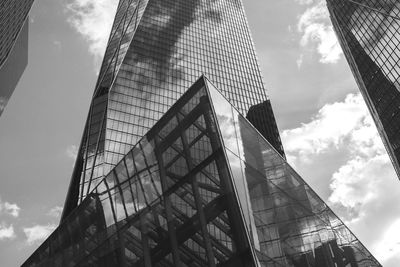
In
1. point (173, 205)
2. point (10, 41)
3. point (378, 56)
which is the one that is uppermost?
point (10, 41)

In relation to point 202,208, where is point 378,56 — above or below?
above

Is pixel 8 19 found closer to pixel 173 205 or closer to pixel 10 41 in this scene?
pixel 10 41

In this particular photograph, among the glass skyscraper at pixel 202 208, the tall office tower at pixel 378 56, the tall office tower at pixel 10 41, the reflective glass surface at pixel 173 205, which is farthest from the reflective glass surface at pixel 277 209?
the tall office tower at pixel 10 41

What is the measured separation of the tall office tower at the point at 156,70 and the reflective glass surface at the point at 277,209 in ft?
206

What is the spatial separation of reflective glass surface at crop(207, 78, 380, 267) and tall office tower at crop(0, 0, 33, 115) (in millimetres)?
89021

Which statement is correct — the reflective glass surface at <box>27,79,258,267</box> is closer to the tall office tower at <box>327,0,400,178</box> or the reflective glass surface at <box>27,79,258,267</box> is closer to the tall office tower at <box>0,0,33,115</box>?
the tall office tower at <box>0,0,33,115</box>

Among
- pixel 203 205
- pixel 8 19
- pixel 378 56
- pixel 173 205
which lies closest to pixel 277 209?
pixel 203 205

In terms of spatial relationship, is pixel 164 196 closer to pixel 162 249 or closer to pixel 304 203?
pixel 162 249

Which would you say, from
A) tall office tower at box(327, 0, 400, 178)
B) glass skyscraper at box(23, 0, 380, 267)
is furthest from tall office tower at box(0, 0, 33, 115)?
glass skyscraper at box(23, 0, 380, 267)

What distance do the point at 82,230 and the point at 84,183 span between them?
Result: 209 ft

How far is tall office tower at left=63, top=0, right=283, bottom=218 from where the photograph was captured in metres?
86.4

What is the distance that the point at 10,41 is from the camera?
350ft

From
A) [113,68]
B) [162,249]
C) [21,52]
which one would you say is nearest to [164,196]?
[162,249]

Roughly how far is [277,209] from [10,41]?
104m
